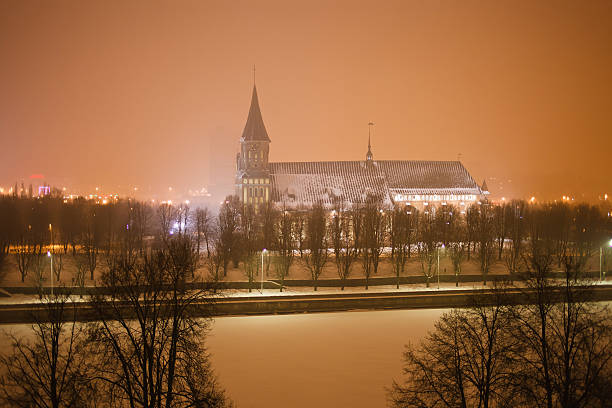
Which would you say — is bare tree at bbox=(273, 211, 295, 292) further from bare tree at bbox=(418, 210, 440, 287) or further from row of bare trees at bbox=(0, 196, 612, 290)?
bare tree at bbox=(418, 210, 440, 287)

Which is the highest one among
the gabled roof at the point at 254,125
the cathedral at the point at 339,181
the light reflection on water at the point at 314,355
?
the gabled roof at the point at 254,125

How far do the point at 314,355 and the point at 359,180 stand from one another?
66381 mm

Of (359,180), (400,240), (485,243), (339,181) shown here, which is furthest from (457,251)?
(359,180)

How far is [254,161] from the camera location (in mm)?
91625

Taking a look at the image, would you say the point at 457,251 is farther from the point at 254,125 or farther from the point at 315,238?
the point at 254,125

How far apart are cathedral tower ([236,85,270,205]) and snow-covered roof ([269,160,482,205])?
2076 mm

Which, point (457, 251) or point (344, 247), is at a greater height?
point (344, 247)

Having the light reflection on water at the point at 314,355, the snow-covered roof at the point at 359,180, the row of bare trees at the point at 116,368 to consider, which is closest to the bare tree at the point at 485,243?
the light reflection on water at the point at 314,355

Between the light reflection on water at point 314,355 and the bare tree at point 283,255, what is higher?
the bare tree at point 283,255

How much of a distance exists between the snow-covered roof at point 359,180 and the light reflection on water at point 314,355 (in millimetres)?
51151

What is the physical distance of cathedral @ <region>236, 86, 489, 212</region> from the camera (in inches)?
3590

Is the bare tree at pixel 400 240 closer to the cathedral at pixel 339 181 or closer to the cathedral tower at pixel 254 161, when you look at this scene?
the cathedral at pixel 339 181

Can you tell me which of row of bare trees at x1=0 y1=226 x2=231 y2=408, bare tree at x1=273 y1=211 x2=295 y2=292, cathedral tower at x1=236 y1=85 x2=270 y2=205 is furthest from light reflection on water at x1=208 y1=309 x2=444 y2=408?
cathedral tower at x1=236 y1=85 x2=270 y2=205

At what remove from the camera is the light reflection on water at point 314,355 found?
2558cm
